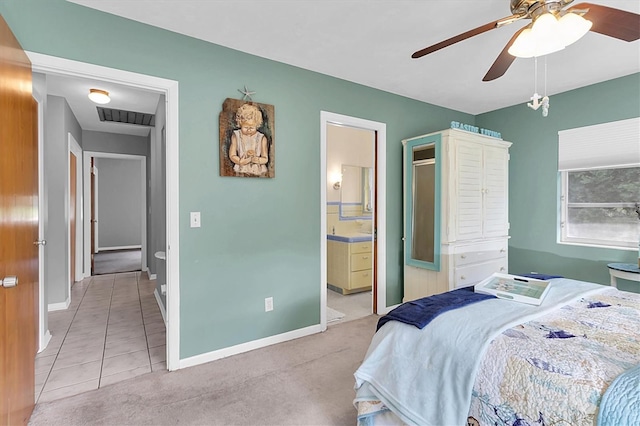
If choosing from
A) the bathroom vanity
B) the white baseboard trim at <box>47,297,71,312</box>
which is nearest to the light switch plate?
the bathroom vanity

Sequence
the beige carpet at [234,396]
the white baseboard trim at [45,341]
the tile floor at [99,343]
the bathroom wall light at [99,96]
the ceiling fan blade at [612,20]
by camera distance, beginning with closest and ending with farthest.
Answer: the ceiling fan blade at [612,20] < the beige carpet at [234,396] < the tile floor at [99,343] < the white baseboard trim at [45,341] < the bathroom wall light at [99,96]

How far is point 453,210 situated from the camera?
3.20m

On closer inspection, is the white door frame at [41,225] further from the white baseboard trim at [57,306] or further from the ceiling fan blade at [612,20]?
the ceiling fan blade at [612,20]

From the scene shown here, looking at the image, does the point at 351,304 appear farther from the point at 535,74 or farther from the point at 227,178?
the point at 535,74

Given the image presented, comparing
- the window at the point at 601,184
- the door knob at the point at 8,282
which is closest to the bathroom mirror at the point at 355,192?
the window at the point at 601,184

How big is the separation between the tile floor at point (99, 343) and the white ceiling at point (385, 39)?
8.37 feet

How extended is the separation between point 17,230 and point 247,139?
154 centimetres

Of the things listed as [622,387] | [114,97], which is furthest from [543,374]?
[114,97]

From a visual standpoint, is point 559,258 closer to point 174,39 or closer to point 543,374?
point 543,374

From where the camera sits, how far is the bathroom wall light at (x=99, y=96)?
342 cm

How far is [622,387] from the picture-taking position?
3.01 feet

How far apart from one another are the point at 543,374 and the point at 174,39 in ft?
9.54

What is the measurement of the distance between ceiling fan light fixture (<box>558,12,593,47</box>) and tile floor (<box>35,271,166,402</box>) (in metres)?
3.30

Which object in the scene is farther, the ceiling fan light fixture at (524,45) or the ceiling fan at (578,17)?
the ceiling fan light fixture at (524,45)
